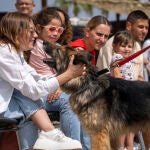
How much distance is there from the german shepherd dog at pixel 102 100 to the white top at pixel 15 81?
22.6 inches

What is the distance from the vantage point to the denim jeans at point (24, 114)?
483cm

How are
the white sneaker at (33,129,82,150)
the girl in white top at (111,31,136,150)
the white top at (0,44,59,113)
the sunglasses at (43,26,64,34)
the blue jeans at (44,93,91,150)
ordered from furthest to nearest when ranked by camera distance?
the girl in white top at (111,31,136,150)
the sunglasses at (43,26,64,34)
the blue jeans at (44,93,91,150)
the white sneaker at (33,129,82,150)
the white top at (0,44,59,113)

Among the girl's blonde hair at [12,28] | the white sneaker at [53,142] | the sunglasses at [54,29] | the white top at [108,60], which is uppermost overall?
the girl's blonde hair at [12,28]

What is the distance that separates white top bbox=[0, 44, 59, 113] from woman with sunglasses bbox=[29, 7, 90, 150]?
782 millimetres

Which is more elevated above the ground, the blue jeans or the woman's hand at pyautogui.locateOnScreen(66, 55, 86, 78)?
the woman's hand at pyautogui.locateOnScreen(66, 55, 86, 78)

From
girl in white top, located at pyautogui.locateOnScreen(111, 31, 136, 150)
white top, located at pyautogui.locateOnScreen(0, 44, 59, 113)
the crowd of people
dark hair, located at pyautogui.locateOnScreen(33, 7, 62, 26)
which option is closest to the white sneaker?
the crowd of people

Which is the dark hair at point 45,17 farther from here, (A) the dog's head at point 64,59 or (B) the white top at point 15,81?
(B) the white top at point 15,81

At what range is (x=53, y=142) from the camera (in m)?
4.91

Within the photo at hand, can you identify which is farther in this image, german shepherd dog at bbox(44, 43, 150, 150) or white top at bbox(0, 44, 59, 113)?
german shepherd dog at bbox(44, 43, 150, 150)

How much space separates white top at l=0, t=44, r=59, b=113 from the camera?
4777 mm

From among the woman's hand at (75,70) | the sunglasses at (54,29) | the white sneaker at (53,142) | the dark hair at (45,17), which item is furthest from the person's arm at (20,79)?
the dark hair at (45,17)

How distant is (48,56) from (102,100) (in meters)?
0.77

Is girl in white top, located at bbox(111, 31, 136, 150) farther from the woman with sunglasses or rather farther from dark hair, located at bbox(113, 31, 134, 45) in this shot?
the woman with sunglasses

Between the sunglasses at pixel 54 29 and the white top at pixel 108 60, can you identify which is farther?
the white top at pixel 108 60
